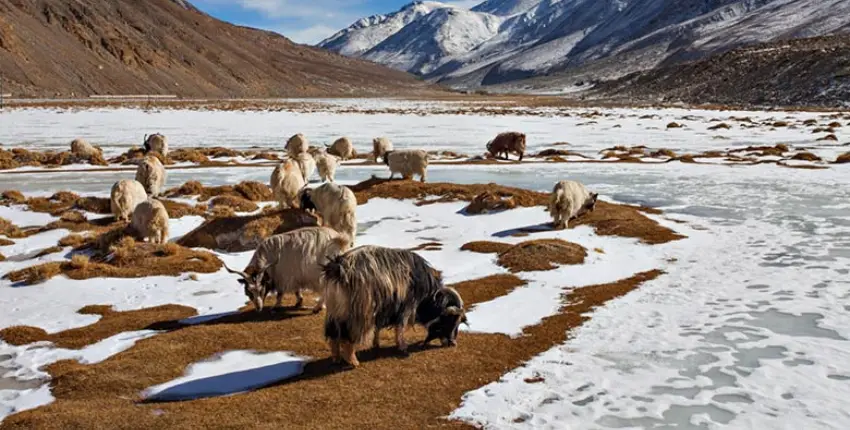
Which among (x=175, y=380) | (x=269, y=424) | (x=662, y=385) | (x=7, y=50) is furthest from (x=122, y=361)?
(x=7, y=50)

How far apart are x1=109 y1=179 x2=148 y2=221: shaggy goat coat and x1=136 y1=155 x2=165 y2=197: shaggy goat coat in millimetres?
2524

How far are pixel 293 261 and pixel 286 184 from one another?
7.54 metres

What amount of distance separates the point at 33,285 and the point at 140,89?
421 ft

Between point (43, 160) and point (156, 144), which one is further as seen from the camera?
point (156, 144)

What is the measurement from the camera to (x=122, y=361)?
8000 mm

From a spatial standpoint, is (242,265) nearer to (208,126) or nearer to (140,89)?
(208,126)

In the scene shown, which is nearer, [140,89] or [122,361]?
[122,361]

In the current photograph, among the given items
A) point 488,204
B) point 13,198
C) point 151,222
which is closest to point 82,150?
point 13,198

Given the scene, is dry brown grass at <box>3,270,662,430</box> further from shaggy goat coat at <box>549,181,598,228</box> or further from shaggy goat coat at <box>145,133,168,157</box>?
shaggy goat coat at <box>145,133,168,157</box>

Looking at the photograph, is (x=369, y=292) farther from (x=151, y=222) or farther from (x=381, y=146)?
(x=381, y=146)

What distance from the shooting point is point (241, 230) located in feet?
49.5

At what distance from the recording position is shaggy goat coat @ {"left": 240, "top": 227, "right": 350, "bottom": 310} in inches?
379

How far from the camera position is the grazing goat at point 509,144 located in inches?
1219

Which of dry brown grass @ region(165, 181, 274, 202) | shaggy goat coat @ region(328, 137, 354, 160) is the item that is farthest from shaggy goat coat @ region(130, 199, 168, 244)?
shaggy goat coat @ region(328, 137, 354, 160)
